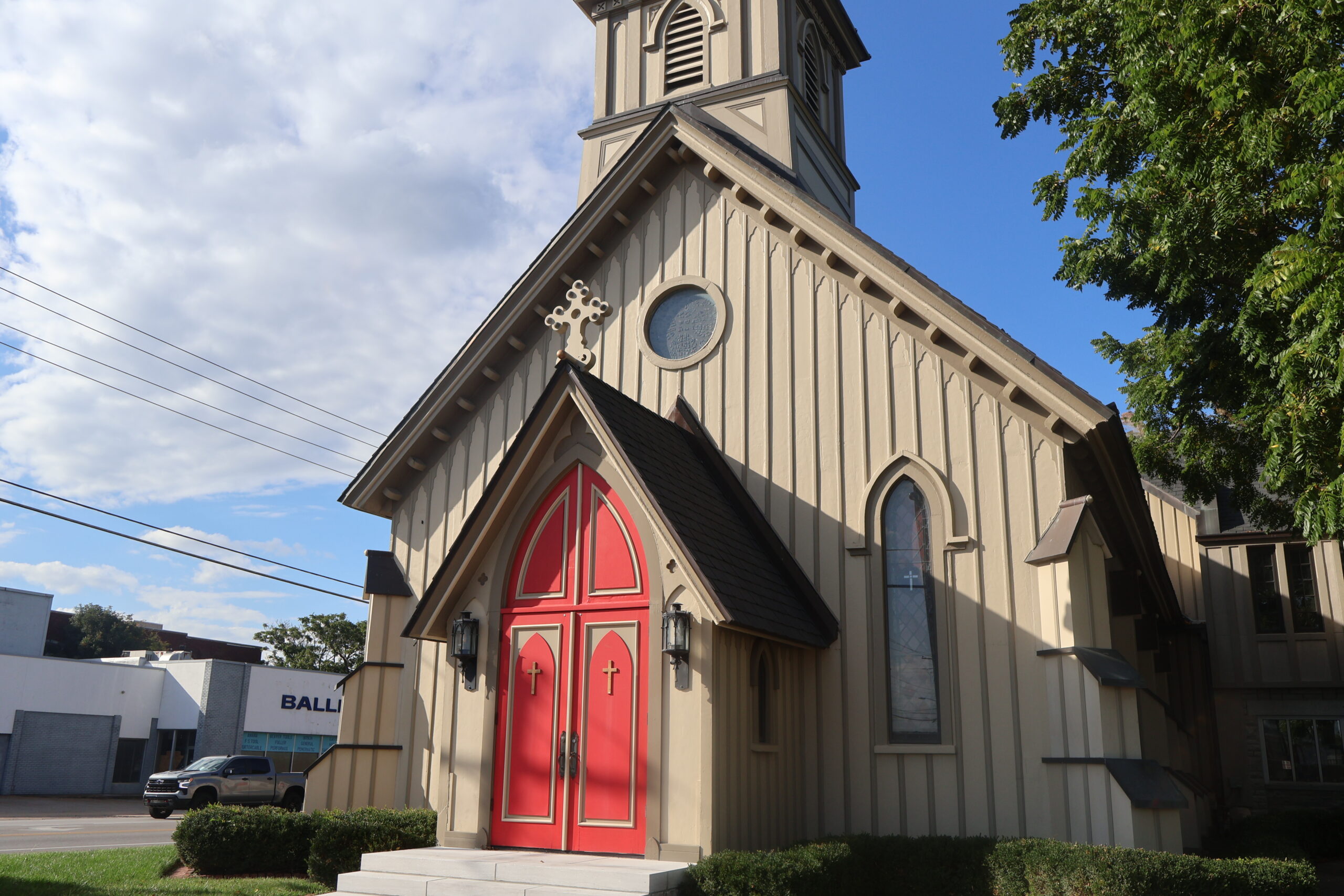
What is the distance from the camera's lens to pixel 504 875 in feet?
33.0

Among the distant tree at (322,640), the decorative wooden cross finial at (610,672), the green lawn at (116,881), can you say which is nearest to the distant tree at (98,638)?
the distant tree at (322,640)

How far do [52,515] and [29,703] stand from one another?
1062 inches

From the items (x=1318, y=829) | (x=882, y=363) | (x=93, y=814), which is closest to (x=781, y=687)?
(x=882, y=363)

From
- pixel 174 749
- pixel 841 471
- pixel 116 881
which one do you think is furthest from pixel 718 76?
pixel 174 749

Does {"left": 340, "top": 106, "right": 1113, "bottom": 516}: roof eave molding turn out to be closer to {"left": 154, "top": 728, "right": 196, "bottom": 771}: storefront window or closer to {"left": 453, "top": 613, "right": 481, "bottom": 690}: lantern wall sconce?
{"left": 453, "top": 613, "right": 481, "bottom": 690}: lantern wall sconce

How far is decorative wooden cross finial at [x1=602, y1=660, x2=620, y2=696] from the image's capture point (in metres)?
11.2

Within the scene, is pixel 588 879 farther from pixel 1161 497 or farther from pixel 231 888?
pixel 1161 497

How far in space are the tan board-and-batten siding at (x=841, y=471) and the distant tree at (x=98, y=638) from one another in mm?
63825

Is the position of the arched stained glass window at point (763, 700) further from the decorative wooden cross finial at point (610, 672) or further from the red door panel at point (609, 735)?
the decorative wooden cross finial at point (610, 672)

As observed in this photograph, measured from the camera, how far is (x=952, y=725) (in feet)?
38.2

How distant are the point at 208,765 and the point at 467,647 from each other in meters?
25.3

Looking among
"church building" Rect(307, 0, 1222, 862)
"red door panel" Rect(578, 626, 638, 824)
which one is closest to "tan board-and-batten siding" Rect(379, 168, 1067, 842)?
"church building" Rect(307, 0, 1222, 862)

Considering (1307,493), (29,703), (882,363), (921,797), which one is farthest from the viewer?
(29,703)

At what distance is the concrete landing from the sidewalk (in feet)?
80.2
